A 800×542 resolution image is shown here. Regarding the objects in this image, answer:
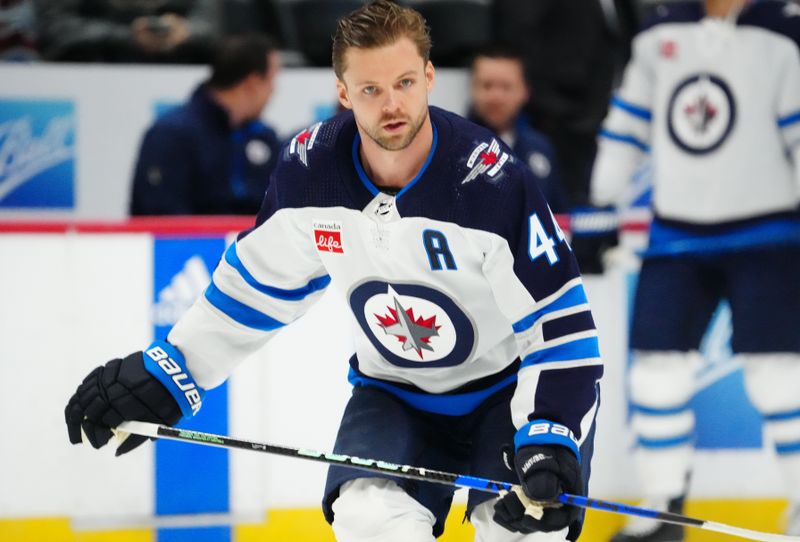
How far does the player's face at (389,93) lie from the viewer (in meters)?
2.83

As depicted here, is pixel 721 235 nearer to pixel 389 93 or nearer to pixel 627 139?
pixel 627 139

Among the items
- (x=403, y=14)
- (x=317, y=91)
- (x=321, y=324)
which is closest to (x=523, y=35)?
(x=317, y=91)

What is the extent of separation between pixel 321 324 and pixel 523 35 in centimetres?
212

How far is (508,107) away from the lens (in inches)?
217

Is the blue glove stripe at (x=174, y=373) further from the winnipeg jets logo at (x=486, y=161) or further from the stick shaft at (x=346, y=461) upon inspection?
the winnipeg jets logo at (x=486, y=161)

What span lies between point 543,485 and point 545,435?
117mm

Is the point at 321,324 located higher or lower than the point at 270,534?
higher

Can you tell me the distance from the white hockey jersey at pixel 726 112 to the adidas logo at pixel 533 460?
80.4 inches

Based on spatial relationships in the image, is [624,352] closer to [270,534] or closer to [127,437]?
[270,534]

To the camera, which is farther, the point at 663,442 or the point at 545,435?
the point at 663,442

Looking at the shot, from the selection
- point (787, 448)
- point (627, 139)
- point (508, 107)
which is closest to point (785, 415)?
point (787, 448)

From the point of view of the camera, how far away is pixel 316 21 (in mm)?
6535

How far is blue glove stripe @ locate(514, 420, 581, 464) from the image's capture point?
2.76 m

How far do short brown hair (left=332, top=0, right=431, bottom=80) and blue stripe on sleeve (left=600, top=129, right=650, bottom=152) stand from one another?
192 cm
